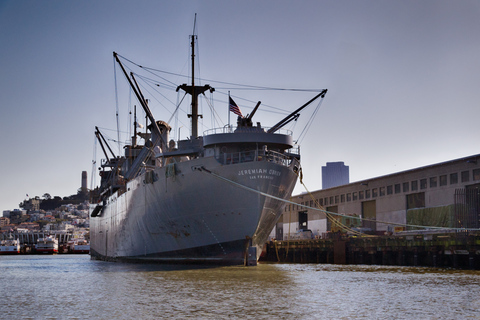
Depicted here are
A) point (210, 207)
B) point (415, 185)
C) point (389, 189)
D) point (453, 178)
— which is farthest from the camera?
point (389, 189)

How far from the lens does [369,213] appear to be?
61.7 m

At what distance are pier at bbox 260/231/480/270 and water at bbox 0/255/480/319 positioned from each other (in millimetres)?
6069

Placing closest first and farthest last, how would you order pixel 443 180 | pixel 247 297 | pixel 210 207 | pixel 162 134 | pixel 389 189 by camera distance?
pixel 247 297
pixel 210 207
pixel 162 134
pixel 443 180
pixel 389 189

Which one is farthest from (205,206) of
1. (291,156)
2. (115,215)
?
(115,215)

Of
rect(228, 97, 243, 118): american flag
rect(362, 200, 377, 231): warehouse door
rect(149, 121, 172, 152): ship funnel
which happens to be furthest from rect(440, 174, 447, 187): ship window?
rect(149, 121, 172, 152): ship funnel

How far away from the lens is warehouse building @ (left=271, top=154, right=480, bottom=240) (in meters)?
43.8

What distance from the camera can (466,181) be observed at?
153 feet

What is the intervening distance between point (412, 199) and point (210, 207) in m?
27.7

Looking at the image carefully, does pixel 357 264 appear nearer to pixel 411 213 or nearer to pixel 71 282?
pixel 411 213

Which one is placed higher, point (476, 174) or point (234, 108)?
point (234, 108)

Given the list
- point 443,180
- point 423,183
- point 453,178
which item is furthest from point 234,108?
point 423,183

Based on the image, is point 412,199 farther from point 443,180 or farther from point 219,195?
point 219,195

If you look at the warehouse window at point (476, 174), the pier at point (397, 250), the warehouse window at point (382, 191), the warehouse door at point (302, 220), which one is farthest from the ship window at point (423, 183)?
the warehouse door at point (302, 220)

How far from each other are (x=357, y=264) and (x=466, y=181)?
41.1ft
